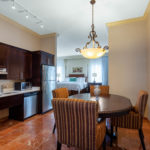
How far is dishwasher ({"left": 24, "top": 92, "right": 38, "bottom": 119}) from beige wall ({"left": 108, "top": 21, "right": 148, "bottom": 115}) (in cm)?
247

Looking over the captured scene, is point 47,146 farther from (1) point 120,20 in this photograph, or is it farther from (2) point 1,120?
(1) point 120,20

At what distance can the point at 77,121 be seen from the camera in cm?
122

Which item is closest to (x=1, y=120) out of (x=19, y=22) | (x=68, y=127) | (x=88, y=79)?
(x=68, y=127)

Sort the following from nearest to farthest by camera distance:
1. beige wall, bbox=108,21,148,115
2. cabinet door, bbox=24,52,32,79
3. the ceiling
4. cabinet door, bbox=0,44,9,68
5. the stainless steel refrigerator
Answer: the ceiling
cabinet door, bbox=0,44,9,68
beige wall, bbox=108,21,148,115
cabinet door, bbox=24,52,32,79
the stainless steel refrigerator

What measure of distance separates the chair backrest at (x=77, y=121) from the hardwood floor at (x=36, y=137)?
79 cm

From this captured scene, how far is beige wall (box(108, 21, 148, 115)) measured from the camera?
3158 mm

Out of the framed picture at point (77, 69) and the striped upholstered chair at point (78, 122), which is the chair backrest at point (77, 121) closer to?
the striped upholstered chair at point (78, 122)

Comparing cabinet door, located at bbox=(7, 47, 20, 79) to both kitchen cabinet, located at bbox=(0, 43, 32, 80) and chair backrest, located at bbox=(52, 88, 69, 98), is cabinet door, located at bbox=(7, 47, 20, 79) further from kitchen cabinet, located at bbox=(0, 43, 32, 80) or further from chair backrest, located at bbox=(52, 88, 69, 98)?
chair backrest, located at bbox=(52, 88, 69, 98)

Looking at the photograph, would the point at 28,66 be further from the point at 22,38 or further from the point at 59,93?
the point at 59,93

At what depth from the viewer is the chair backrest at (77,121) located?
1134 millimetres

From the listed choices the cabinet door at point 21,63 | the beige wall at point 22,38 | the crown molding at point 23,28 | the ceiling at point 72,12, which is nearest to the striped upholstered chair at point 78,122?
the ceiling at point 72,12

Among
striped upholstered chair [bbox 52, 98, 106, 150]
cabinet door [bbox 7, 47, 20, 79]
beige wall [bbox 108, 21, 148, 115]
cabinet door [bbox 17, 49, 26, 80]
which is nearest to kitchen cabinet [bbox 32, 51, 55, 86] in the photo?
cabinet door [bbox 17, 49, 26, 80]

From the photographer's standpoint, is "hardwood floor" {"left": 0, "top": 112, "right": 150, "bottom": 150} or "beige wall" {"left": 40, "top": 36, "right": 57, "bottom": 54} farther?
"beige wall" {"left": 40, "top": 36, "right": 57, "bottom": 54}

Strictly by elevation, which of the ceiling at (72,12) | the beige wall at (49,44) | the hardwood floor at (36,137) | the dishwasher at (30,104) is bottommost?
the hardwood floor at (36,137)
